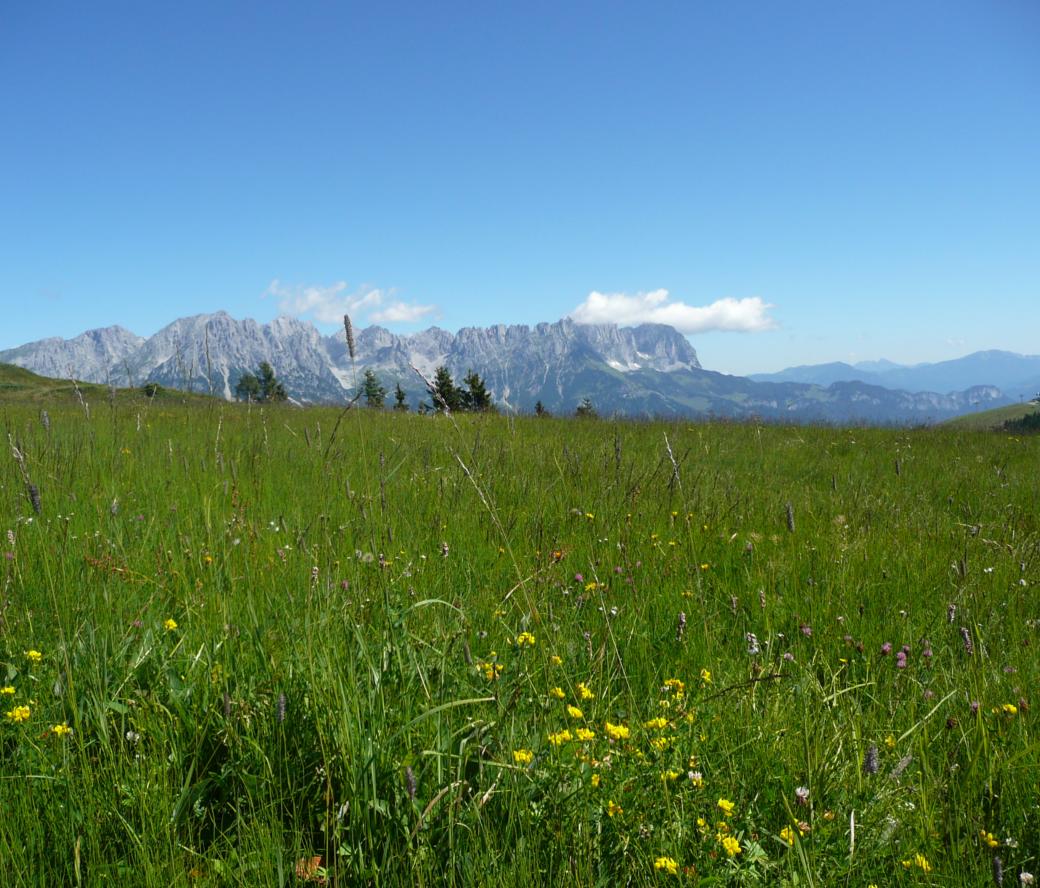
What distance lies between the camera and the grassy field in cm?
145

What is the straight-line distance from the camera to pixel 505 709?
168 centimetres

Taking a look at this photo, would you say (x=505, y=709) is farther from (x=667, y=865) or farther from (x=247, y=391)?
(x=247, y=391)

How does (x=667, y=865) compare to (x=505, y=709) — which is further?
(x=505, y=709)

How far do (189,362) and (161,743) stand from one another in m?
4.91

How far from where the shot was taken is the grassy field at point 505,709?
1.45 metres

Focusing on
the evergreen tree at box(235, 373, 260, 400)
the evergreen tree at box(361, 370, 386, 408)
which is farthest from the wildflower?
the evergreen tree at box(235, 373, 260, 400)

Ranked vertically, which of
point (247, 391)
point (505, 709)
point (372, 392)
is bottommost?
point (505, 709)

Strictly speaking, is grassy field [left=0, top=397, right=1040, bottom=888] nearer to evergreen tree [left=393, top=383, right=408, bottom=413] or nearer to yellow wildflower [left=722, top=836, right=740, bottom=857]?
yellow wildflower [left=722, top=836, right=740, bottom=857]

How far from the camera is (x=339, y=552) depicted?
3.57 metres

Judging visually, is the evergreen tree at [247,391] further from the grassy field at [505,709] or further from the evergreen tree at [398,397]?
the grassy field at [505,709]

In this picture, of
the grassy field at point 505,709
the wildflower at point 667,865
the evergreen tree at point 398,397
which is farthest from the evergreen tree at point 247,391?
the wildflower at point 667,865

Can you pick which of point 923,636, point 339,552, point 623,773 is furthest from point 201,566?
point 923,636

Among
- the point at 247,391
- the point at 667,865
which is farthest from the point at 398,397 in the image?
the point at 247,391

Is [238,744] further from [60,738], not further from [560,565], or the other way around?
[560,565]
